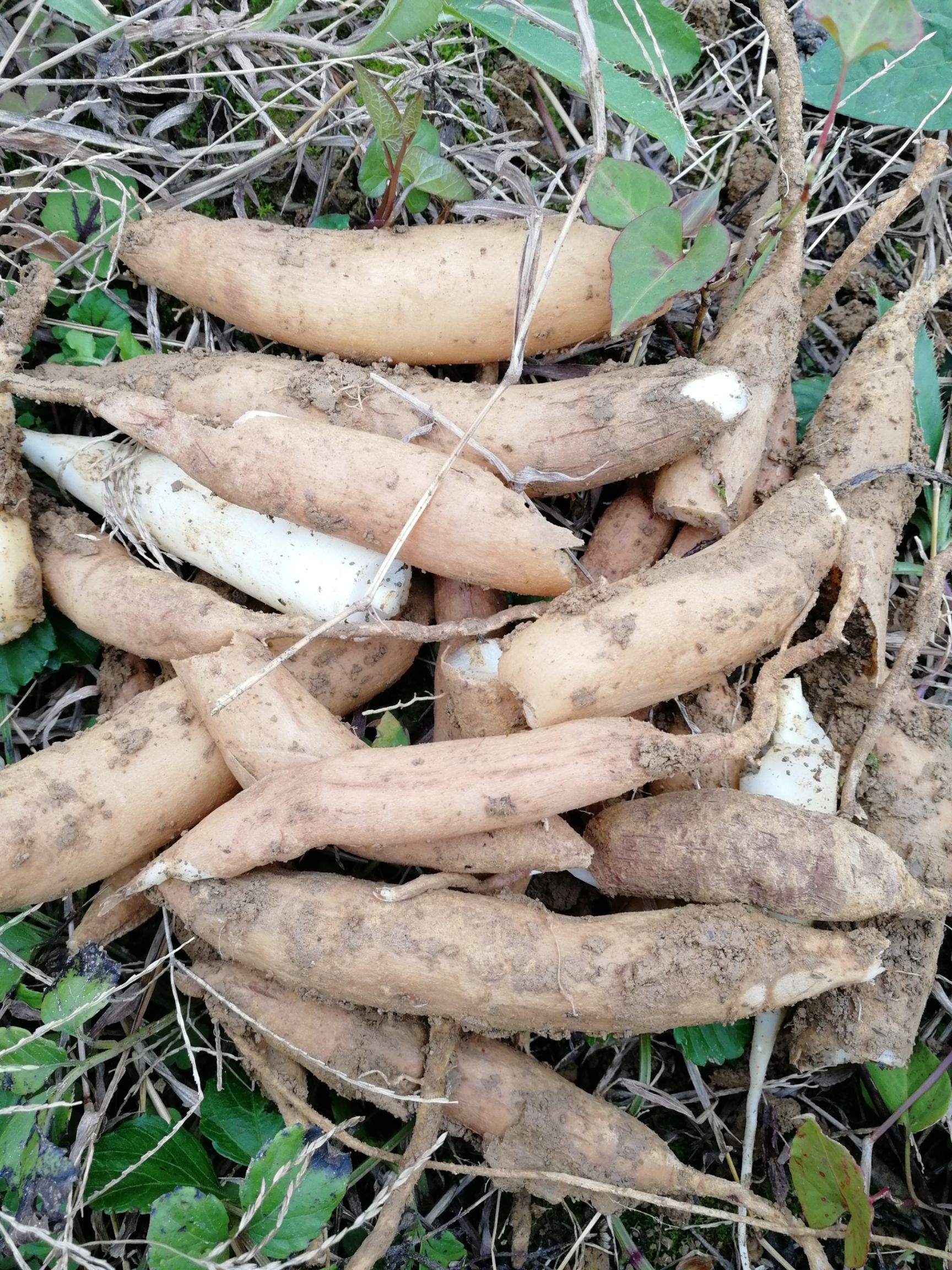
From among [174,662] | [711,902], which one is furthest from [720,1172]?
[174,662]

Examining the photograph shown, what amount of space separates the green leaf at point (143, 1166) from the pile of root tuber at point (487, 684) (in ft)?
0.58

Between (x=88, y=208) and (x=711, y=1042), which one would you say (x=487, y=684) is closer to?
(x=711, y=1042)

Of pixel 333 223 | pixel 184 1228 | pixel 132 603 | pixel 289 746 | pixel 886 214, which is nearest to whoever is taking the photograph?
pixel 184 1228

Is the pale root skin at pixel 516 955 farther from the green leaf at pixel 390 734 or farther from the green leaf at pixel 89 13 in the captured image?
the green leaf at pixel 89 13

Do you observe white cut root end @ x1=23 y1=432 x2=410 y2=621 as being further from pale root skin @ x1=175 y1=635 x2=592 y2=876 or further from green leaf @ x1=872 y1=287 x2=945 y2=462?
green leaf @ x1=872 y1=287 x2=945 y2=462

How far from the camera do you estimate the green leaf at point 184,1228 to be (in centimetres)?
117

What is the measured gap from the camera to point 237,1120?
1393 millimetres

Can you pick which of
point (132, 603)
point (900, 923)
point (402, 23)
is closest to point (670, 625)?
point (900, 923)

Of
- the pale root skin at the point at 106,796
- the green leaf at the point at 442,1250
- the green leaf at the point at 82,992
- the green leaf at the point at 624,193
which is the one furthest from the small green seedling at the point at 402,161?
the green leaf at the point at 442,1250

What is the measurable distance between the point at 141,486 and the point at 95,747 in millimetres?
445

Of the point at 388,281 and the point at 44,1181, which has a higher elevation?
the point at 388,281

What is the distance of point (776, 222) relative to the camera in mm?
1525

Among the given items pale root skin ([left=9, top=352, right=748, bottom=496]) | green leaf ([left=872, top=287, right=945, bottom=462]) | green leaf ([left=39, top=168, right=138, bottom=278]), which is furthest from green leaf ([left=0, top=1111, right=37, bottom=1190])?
green leaf ([left=872, top=287, right=945, bottom=462])

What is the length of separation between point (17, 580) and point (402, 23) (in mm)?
1020
